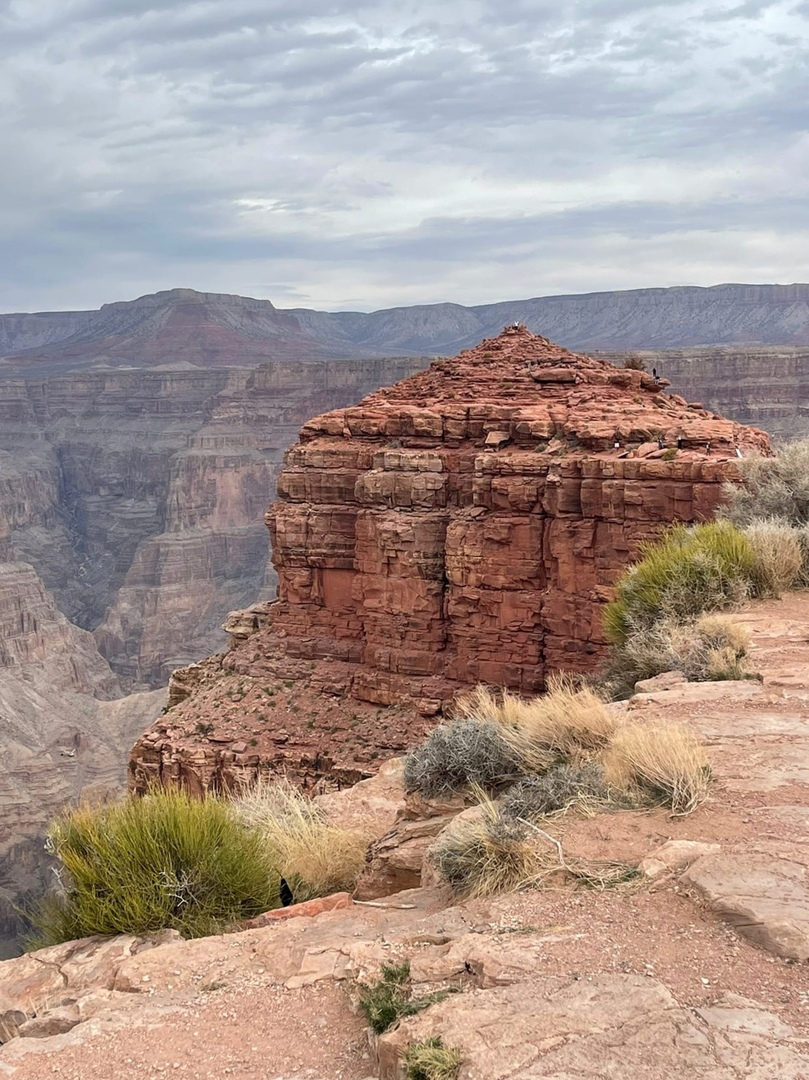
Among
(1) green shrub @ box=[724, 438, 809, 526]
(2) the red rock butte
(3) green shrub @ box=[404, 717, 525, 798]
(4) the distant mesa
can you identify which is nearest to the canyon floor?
(3) green shrub @ box=[404, 717, 525, 798]

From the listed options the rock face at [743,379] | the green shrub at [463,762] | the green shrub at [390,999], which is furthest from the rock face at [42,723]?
the rock face at [743,379]

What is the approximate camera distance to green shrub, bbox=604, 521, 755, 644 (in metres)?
11.6

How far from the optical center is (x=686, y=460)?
21.3m

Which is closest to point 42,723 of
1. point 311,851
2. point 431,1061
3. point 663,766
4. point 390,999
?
point 311,851

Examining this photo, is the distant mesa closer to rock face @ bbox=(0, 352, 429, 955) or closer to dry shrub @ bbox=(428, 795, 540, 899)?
rock face @ bbox=(0, 352, 429, 955)

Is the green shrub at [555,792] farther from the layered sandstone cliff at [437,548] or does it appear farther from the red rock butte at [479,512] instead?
the layered sandstone cliff at [437,548]

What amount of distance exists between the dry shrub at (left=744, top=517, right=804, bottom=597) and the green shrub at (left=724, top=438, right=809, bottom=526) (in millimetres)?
1476

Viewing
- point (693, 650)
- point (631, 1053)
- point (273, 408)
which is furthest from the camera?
point (273, 408)

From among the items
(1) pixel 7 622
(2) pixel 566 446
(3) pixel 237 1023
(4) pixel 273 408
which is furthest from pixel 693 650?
(4) pixel 273 408

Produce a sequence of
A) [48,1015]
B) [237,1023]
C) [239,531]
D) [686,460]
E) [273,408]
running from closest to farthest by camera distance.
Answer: [237,1023]
[48,1015]
[686,460]
[239,531]
[273,408]

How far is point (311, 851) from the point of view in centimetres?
869

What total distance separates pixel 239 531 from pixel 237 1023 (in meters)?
117

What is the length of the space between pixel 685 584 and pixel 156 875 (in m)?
6.88

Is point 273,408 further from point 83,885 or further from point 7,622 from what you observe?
point 83,885
